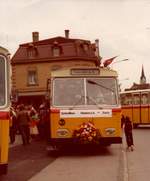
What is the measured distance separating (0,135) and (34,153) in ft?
32.7

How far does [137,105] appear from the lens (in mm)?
45812

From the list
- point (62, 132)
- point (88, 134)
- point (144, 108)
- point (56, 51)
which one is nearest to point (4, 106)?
point (88, 134)

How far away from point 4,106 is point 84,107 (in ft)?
26.5

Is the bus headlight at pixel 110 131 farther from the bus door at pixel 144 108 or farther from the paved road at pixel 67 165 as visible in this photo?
the bus door at pixel 144 108

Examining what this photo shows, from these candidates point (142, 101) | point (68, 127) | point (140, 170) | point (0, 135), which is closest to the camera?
point (0, 135)

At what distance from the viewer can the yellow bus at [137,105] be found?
4466 centimetres

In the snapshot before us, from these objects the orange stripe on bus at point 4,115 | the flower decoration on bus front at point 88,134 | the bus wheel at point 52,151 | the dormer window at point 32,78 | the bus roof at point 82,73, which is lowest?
the bus wheel at point 52,151

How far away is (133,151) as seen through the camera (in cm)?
2444

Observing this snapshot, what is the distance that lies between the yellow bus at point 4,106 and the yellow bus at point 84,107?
24.6ft

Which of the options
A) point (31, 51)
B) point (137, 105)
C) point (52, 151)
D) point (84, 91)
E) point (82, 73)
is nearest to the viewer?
point (84, 91)

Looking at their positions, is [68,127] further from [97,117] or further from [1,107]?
[1,107]

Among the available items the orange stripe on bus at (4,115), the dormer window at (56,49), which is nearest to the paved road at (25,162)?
the orange stripe on bus at (4,115)

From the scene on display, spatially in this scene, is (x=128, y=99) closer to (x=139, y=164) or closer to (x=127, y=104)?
(x=127, y=104)

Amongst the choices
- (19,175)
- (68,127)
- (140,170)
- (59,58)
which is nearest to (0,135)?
(19,175)
